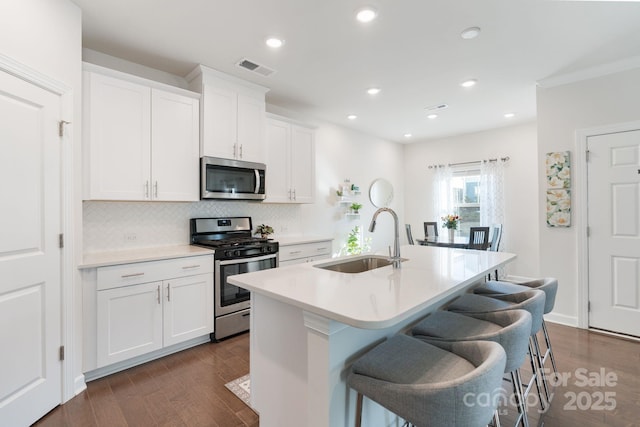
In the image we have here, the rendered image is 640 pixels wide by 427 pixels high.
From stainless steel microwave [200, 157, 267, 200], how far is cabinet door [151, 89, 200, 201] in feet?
0.34

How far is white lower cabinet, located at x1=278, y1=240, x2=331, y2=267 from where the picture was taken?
11.7 feet

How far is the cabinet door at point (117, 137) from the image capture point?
7.99ft

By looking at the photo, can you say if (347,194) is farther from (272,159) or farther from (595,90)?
(595,90)

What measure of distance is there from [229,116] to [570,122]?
149 inches

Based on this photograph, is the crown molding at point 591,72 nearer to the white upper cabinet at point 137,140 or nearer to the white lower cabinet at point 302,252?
the white lower cabinet at point 302,252

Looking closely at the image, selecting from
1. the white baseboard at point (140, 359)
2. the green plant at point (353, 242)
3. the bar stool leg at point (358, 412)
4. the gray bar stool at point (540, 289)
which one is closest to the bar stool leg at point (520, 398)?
the gray bar stool at point (540, 289)

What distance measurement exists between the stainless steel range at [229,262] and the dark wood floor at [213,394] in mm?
289

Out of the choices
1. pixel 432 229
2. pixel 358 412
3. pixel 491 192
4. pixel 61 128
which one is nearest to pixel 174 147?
pixel 61 128

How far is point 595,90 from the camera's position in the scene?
3.19 m

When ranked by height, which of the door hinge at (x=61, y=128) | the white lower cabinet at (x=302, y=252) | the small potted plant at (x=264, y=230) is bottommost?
the white lower cabinet at (x=302, y=252)

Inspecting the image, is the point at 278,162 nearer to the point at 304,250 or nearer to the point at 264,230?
the point at 264,230

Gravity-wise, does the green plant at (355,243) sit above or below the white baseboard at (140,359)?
above

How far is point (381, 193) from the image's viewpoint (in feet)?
19.7

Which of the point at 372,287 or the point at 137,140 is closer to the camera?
the point at 372,287
